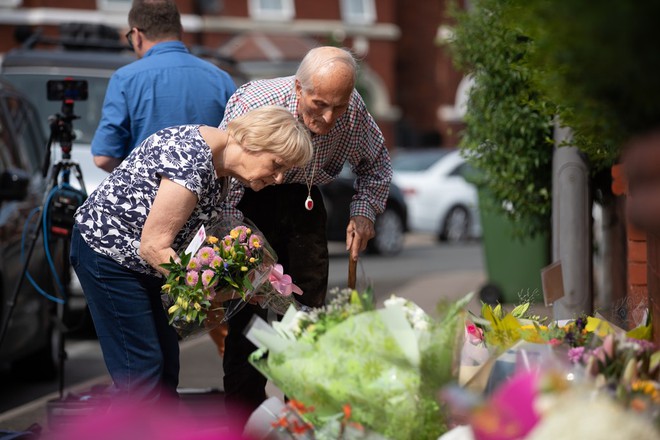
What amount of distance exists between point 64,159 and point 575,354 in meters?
4.03

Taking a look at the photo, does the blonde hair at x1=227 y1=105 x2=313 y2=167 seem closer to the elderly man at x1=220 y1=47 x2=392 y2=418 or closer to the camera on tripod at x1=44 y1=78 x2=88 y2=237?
the elderly man at x1=220 y1=47 x2=392 y2=418

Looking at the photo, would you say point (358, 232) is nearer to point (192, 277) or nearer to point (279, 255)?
point (279, 255)

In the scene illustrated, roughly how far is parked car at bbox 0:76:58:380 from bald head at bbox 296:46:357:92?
2.74 metres

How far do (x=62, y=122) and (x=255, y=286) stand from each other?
8.68 feet

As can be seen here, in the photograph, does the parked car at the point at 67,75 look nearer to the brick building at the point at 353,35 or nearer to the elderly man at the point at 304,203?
the elderly man at the point at 304,203

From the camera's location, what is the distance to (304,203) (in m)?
4.92

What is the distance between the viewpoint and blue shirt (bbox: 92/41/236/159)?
561cm

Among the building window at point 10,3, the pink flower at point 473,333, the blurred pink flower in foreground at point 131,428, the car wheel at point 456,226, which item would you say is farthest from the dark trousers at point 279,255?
the building window at point 10,3

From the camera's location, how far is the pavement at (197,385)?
17.4 feet

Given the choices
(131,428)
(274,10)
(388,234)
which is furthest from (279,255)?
(274,10)

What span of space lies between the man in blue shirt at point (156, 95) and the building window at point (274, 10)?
1048 inches

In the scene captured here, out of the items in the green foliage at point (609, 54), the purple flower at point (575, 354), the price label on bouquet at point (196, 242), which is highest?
the green foliage at point (609, 54)

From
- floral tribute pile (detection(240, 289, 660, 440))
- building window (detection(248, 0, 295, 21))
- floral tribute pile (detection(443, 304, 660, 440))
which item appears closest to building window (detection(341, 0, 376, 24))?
building window (detection(248, 0, 295, 21))

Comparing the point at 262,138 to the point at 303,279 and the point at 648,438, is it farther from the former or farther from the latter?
the point at 648,438
